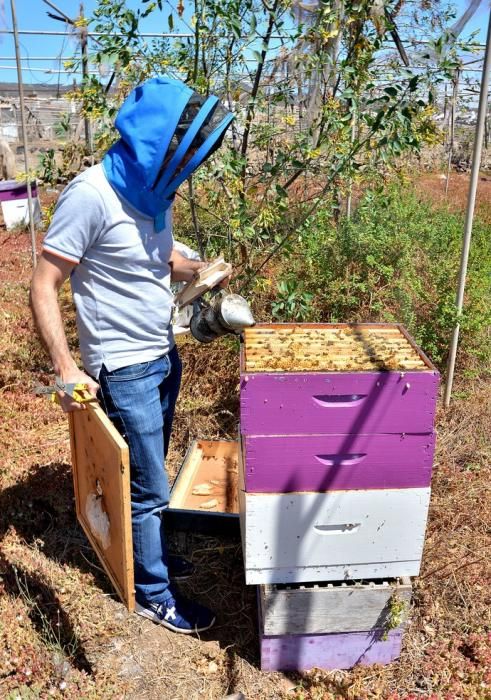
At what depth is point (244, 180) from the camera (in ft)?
11.9

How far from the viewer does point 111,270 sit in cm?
197

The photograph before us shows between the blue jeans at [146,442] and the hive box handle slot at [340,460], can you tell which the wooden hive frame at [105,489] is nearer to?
the blue jeans at [146,442]

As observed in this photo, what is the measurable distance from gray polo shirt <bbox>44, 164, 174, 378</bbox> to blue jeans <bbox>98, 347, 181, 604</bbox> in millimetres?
60

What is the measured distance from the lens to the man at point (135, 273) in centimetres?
183

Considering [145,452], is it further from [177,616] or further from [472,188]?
[472,188]

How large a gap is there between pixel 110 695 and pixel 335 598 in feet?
2.71

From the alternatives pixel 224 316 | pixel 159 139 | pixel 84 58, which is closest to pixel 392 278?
pixel 84 58

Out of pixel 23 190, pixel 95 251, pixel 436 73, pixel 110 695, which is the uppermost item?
pixel 436 73

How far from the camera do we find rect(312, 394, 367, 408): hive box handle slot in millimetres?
1907

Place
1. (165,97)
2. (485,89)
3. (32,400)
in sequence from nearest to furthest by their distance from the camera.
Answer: (165,97) → (485,89) → (32,400)

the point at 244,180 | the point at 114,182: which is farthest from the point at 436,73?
the point at 114,182

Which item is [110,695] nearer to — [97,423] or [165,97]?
[97,423]

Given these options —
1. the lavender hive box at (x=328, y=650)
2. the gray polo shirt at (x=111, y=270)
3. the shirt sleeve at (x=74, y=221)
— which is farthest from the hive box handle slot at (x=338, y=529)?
the shirt sleeve at (x=74, y=221)

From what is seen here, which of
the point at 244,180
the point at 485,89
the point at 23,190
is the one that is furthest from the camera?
the point at 23,190
